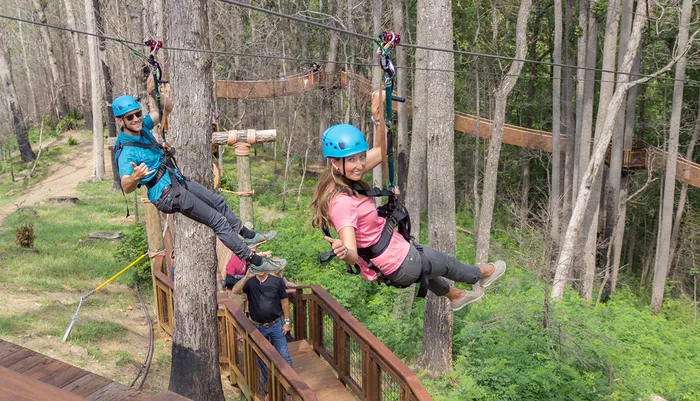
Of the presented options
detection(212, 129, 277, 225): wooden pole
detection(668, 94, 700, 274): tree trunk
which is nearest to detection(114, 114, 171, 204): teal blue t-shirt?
detection(212, 129, 277, 225): wooden pole

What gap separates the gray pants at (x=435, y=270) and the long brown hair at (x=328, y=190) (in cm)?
68

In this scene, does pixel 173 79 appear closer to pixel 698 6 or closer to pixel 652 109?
pixel 698 6

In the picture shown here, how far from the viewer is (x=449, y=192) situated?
25.3 feet

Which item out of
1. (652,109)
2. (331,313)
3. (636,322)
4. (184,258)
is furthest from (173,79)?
(652,109)

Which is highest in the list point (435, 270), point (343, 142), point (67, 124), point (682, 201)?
point (343, 142)

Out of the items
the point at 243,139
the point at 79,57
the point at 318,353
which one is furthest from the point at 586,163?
the point at 79,57

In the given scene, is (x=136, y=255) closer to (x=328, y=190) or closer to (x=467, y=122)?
(x=328, y=190)

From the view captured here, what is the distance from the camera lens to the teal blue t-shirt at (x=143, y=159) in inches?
171

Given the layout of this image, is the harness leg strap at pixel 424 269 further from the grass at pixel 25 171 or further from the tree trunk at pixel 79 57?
the tree trunk at pixel 79 57

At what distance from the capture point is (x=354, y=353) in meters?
5.48

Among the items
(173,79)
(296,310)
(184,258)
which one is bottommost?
(296,310)

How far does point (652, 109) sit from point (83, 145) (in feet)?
84.5

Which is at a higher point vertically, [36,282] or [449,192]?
[449,192]

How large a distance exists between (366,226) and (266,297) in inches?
87.4
